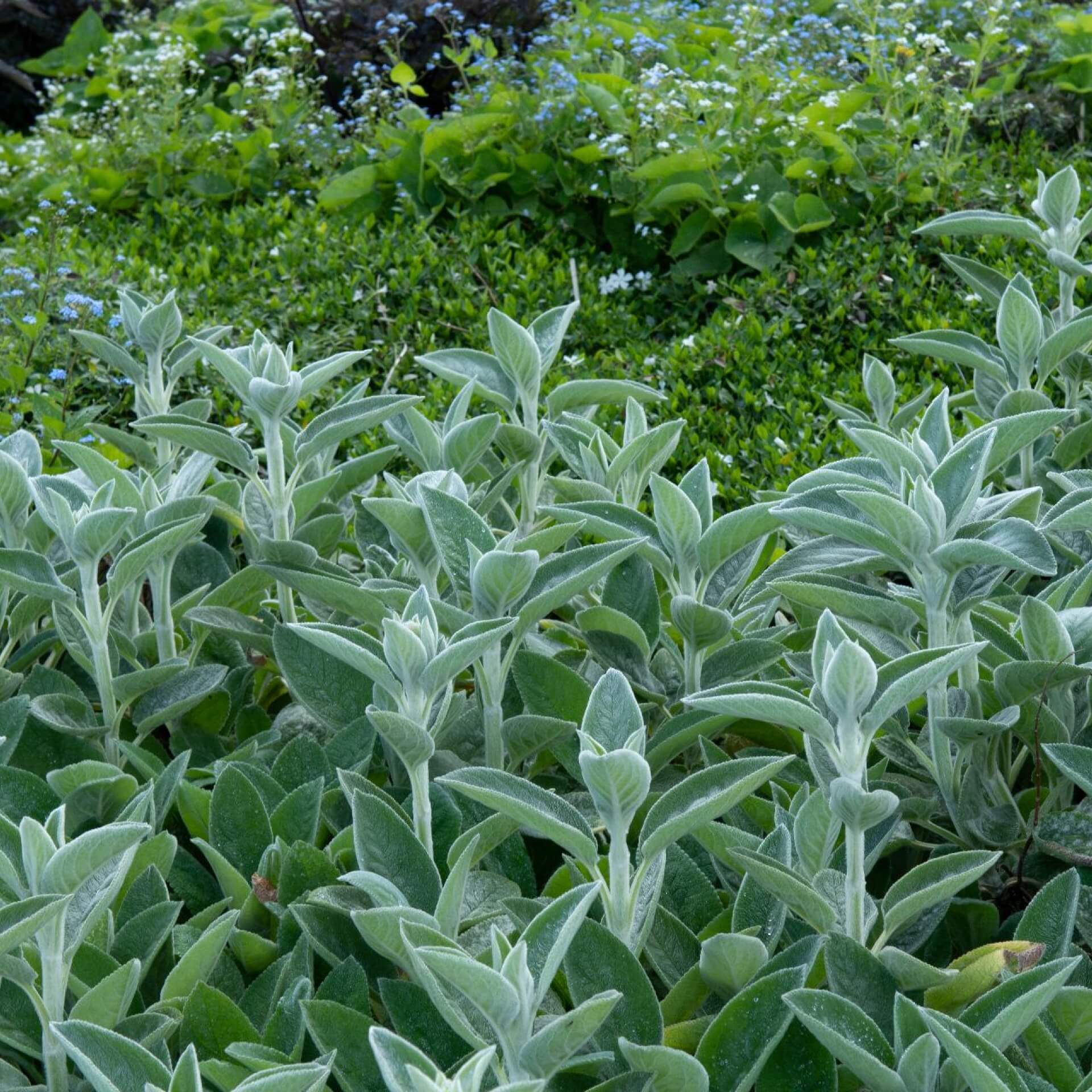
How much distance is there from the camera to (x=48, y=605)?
69.7 inches

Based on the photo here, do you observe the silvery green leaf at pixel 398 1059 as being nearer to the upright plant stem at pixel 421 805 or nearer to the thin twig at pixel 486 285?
the upright plant stem at pixel 421 805

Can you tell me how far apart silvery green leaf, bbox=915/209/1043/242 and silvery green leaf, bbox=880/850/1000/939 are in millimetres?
1068

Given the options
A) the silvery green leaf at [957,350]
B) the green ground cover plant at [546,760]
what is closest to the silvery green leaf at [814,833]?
the green ground cover plant at [546,760]

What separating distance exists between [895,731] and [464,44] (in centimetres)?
679

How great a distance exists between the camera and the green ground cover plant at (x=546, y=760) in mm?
1087

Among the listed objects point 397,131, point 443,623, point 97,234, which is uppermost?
point 443,623

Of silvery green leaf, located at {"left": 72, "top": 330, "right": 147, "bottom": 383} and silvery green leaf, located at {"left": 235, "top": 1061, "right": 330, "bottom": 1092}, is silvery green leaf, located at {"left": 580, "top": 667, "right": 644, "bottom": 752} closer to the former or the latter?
silvery green leaf, located at {"left": 235, "top": 1061, "right": 330, "bottom": 1092}

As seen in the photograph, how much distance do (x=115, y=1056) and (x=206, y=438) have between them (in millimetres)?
862

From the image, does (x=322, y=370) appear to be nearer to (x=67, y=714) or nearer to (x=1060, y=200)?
(x=67, y=714)

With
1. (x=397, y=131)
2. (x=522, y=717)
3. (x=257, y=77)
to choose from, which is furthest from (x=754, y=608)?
(x=257, y=77)

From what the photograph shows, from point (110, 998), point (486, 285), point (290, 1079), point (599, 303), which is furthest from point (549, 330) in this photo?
point (486, 285)

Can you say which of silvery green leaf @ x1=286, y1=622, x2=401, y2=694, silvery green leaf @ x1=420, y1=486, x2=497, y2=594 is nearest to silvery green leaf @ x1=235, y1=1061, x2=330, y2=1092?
silvery green leaf @ x1=286, y1=622, x2=401, y2=694

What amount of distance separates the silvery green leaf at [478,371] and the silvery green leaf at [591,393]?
61 mm

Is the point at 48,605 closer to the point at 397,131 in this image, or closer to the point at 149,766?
the point at 149,766
